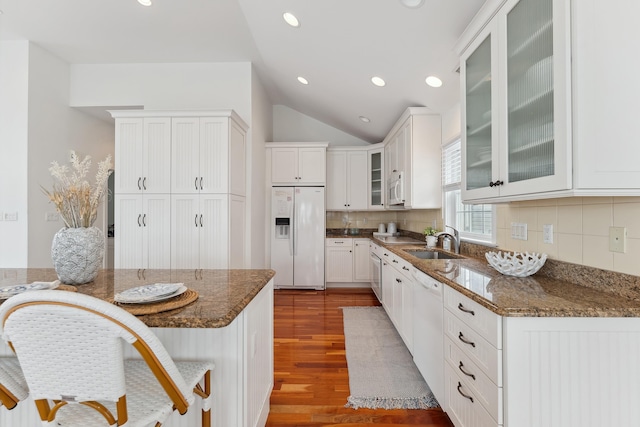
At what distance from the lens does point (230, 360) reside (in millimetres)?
1310

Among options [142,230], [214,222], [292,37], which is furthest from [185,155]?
[292,37]

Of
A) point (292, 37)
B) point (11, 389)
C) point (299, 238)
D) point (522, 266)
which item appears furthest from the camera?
point (299, 238)

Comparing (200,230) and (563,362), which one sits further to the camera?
(200,230)

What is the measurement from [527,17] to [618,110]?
59cm

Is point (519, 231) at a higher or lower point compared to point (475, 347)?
higher

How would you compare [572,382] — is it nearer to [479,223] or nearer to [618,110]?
[618,110]

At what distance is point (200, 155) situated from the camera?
3.43 metres

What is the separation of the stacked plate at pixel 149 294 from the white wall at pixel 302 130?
191 inches

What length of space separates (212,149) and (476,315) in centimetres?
297

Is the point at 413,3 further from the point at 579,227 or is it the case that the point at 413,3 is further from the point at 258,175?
the point at 258,175

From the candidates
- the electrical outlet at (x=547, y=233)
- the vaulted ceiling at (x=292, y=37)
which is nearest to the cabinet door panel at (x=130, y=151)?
the vaulted ceiling at (x=292, y=37)

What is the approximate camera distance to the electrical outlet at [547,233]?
5.84ft

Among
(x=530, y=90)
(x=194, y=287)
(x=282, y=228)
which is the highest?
(x=530, y=90)

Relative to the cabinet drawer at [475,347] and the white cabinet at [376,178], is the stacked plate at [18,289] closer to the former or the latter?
the cabinet drawer at [475,347]
